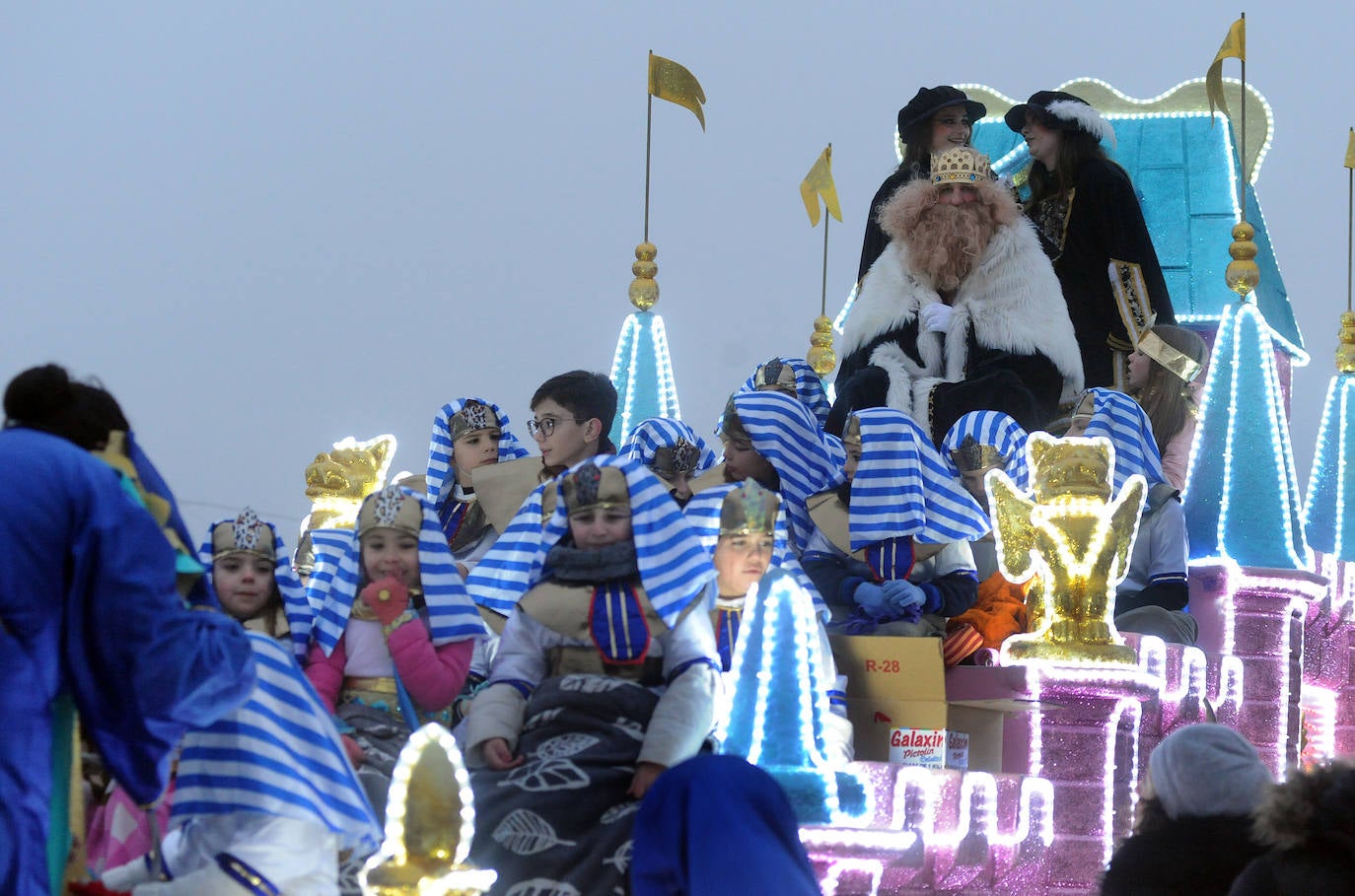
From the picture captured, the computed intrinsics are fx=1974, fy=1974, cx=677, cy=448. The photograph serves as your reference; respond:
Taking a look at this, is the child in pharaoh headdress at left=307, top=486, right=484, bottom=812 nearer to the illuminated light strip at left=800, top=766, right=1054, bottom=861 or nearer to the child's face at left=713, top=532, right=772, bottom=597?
the child's face at left=713, top=532, right=772, bottom=597

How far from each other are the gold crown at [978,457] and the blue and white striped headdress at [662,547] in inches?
112

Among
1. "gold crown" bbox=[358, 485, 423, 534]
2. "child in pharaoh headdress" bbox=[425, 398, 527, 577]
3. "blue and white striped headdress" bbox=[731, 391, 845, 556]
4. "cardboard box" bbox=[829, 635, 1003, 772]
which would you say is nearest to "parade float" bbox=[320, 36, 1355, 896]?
"cardboard box" bbox=[829, 635, 1003, 772]

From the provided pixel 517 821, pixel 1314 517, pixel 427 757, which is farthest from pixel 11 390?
pixel 1314 517

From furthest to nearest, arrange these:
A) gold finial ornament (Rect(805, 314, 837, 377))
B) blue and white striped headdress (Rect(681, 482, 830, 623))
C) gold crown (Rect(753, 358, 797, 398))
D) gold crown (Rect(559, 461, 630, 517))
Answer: gold finial ornament (Rect(805, 314, 837, 377))
gold crown (Rect(753, 358, 797, 398))
blue and white striped headdress (Rect(681, 482, 830, 623))
gold crown (Rect(559, 461, 630, 517))

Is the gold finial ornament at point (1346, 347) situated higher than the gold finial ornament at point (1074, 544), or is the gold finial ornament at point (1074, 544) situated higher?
the gold finial ornament at point (1346, 347)

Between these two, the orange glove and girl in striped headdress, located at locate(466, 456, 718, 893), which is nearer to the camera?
girl in striped headdress, located at locate(466, 456, 718, 893)

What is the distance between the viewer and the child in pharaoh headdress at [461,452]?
26.6ft

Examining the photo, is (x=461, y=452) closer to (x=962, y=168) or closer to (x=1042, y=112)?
(x=962, y=168)

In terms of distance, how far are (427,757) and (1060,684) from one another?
9.56 feet

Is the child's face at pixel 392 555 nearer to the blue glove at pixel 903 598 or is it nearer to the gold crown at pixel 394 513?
the gold crown at pixel 394 513

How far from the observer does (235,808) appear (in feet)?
12.7

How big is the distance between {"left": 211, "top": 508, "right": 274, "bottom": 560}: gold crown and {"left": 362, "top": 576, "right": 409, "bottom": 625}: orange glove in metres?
0.35

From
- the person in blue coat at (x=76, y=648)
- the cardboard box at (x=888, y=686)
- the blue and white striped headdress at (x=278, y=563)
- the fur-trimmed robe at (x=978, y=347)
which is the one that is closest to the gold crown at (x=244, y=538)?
the blue and white striped headdress at (x=278, y=563)

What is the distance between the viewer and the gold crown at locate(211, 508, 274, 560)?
5.51 metres
